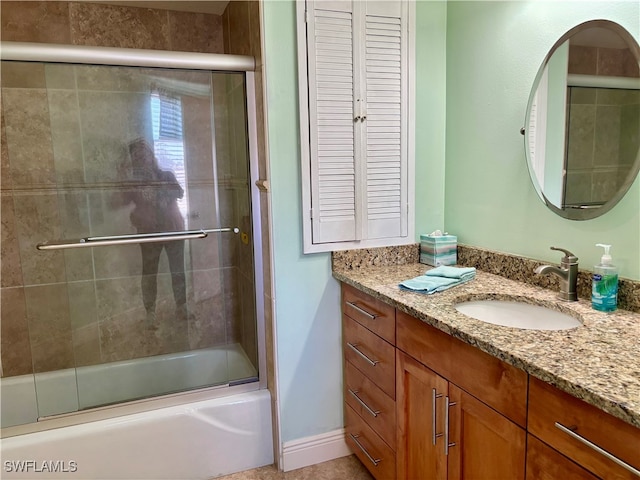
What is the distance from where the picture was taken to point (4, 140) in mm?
2371

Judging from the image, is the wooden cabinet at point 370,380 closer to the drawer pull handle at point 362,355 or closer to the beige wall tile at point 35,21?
the drawer pull handle at point 362,355

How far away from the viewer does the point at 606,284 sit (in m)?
1.28

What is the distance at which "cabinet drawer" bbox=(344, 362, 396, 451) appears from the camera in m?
→ 1.61

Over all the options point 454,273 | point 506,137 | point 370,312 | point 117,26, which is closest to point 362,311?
point 370,312

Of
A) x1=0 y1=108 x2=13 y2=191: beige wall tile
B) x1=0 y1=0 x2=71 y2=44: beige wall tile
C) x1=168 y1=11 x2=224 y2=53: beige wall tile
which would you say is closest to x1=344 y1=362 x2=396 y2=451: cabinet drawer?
x1=0 y1=108 x2=13 y2=191: beige wall tile

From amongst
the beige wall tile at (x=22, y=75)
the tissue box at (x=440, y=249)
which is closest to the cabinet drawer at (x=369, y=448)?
the tissue box at (x=440, y=249)

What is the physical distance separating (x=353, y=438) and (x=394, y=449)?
42 centimetres

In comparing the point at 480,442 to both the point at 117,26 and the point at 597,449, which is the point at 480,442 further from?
the point at 117,26

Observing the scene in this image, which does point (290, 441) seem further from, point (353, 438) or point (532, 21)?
point (532, 21)

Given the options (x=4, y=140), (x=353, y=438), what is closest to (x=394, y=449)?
(x=353, y=438)

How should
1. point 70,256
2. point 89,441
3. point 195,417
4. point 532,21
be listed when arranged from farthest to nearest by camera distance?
point 70,256 < point 195,417 < point 89,441 < point 532,21

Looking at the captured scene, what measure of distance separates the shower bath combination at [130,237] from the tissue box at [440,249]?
78cm

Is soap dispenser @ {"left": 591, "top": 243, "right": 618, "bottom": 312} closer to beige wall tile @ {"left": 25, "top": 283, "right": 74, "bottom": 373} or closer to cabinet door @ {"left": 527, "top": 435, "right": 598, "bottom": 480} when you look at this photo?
cabinet door @ {"left": 527, "top": 435, "right": 598, "bottom": 480}

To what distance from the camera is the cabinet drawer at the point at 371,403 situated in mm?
1611
